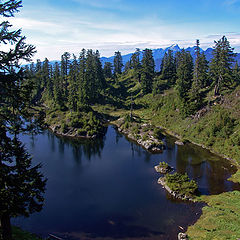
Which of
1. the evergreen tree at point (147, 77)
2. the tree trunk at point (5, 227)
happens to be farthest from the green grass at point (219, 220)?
the evergreen tree at point (147, 77)

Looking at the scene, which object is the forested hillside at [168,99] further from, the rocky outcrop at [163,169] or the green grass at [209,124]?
the rocky outcrop at [163,169]

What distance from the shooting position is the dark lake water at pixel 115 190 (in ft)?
86.9

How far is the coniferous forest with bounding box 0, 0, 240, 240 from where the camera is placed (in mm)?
16297

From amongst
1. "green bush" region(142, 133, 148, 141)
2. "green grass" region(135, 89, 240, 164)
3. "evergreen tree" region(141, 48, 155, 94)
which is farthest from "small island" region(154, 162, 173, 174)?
"evergreen tree" region(141, 48, 155, 94)

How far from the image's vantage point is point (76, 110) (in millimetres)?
79000

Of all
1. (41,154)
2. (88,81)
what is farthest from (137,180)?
(88,81)

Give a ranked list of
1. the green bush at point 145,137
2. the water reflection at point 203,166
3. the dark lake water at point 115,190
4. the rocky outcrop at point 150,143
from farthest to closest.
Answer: the green bush at point 145,137 → the rocky outcrop at point 150,143 → the water reflection at point 203,166 → the dark lake water at point 115,190

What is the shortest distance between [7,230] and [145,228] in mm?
15857

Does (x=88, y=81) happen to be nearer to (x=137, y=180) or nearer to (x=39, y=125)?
(x=137, y=180)

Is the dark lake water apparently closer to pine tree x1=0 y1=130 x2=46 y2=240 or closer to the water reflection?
the water reflection

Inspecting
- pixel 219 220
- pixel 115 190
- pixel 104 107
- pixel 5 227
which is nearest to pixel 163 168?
pixel 115 190

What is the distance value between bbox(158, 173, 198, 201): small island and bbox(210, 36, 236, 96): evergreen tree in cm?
4070

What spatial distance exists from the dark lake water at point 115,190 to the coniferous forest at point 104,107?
304 centimetres

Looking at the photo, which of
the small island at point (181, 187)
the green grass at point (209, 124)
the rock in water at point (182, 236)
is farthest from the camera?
the green grass at point (209, 124)
